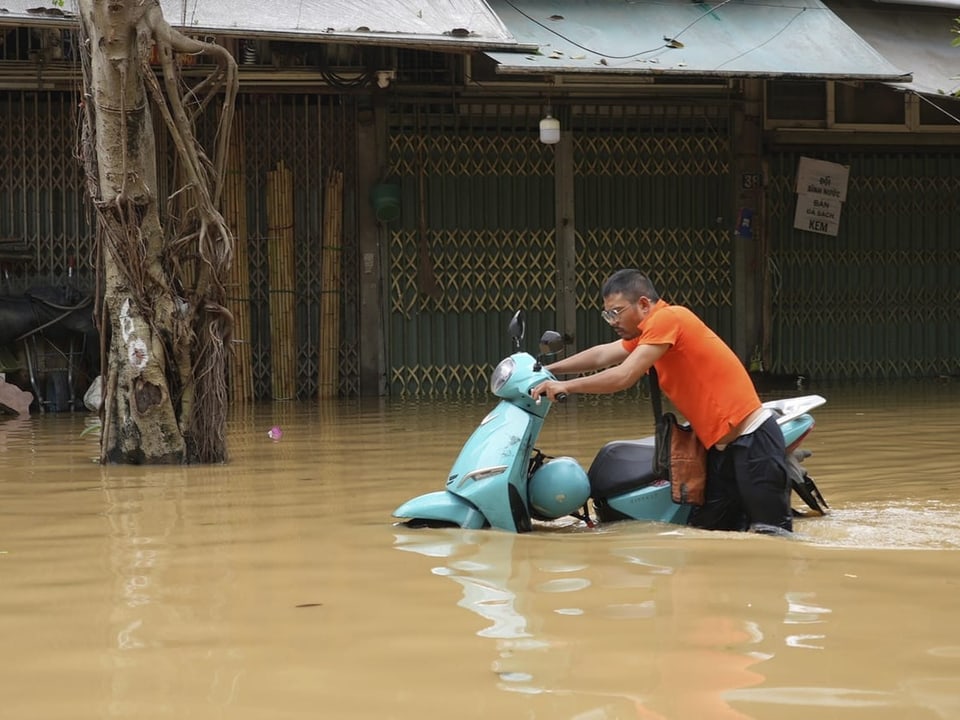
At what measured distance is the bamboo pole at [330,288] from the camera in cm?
1270

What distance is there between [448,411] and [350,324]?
2479mm

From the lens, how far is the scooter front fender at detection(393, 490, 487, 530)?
478 centimetres

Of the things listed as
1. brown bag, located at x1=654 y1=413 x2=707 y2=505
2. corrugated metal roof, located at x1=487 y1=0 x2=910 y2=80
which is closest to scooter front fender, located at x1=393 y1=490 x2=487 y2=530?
brown bag, located at x1=654 y1=413 x2=707 y2=505

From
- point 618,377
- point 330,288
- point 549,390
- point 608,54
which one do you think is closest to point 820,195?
point 608,54

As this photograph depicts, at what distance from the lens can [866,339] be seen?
14352 millimetres

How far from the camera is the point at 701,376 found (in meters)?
4.91

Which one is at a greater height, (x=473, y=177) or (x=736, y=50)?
(x=736, y=50)

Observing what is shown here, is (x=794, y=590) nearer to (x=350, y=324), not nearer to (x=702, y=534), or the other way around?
(x=702, y=534)

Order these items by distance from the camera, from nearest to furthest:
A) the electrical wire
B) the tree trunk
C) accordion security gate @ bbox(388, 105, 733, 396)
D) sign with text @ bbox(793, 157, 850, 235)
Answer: the tree trunk < the electrical wire < accordion security gate @ bbox(388, 105, 733, 396) < sign with text @ bbox(793, 157, 850, 235)

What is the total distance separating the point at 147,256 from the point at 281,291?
553 cm

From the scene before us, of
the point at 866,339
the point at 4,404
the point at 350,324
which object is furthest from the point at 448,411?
the point at 866,339

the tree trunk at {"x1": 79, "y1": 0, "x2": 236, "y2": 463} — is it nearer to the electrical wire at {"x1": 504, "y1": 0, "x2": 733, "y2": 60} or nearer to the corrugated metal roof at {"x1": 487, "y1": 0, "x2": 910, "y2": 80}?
the corrugated metal roof at {"x1": 487, "y1": 0, "x2": 910, "y2": 80}

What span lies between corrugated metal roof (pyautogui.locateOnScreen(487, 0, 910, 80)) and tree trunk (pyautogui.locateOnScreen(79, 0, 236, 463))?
3931mm

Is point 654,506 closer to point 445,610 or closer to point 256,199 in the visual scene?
point 445,610
